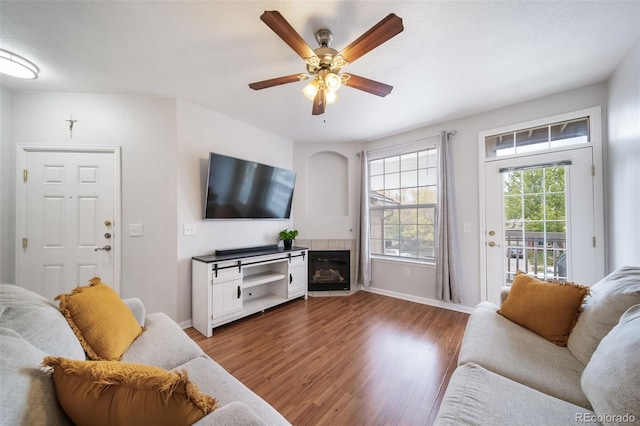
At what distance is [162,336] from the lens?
1.42 meters

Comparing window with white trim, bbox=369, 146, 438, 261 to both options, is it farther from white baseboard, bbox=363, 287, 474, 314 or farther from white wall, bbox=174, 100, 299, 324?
white wall, bbox=174, 100, 299, 324

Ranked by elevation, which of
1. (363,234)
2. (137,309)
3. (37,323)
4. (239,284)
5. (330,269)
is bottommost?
(330,269)

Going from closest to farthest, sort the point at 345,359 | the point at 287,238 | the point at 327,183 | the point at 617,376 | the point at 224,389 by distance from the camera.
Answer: the point at 617,376
the point at 224,389
the point at 345,359
the point at 287,238
the point at 327,183

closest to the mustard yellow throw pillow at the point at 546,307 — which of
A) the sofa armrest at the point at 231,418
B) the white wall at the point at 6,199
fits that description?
the sofa armrest at the point at 231,418

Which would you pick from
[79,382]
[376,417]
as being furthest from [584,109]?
[79,382]

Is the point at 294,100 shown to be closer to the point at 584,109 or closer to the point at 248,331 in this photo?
the point at 248,331

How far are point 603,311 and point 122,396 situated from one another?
2.14 metres

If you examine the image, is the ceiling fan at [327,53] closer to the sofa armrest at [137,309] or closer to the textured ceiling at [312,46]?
the textured ceiling at [312,46]

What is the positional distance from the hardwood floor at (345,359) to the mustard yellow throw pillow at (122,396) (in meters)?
1.03

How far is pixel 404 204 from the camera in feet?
12.0

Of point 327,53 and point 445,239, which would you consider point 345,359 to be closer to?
point 445,239

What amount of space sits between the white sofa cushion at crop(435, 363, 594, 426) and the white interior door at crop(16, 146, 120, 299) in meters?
3.08

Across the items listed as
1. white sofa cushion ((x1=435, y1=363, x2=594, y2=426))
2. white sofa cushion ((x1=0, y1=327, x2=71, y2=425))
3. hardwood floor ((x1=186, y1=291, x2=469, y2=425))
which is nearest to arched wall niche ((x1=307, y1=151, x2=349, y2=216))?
hardwood floor ((x1=186, y1=291, x2=469, y2=425))

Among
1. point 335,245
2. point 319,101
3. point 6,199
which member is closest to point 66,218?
point 6,199
